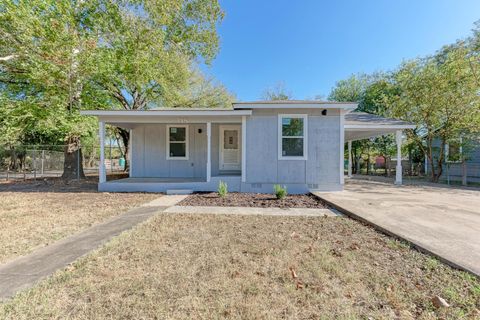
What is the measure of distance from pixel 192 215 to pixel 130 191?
4.38 meters

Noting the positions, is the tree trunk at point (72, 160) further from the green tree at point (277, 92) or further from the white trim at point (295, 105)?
A: the green tree at point (277, 92)

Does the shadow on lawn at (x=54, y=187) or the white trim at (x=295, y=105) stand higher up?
the white trim at (x=295, y=105)

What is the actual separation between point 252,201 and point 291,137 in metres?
2.89

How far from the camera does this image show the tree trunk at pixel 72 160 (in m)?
11.7

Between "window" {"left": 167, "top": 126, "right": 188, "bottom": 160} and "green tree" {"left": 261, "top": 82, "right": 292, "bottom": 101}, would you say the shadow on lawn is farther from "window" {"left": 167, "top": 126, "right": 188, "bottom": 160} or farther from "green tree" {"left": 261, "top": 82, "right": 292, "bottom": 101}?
"green tree" {"left": 261, "top": 82, "right": 292, "bottom": 101}

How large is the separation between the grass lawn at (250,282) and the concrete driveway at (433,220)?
13.6 inches

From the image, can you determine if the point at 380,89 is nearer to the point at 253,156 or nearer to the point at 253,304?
the point at 253,156

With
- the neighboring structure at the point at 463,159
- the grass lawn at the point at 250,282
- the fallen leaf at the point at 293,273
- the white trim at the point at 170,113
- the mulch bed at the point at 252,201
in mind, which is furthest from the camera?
the neighboring structure at the point at 463,159

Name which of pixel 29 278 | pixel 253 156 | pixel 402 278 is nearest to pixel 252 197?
pixel 253 156

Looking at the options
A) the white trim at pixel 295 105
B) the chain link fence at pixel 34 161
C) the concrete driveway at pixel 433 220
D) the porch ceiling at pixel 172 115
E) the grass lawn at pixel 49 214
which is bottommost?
the grass lawn at pixel 49 214

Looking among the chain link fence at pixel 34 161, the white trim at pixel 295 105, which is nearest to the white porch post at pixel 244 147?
the white trim at pixel 295 105

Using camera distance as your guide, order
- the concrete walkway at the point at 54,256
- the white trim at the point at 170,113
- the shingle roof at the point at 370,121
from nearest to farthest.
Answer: the concrete walkway at the point at 54,256 < the white trim at the point at 170,113 < the shingle roof at the point at 370,121

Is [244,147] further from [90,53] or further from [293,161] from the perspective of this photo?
[90,53]

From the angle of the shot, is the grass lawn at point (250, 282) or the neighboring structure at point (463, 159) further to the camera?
the neighboring structure at point (463, 159)
